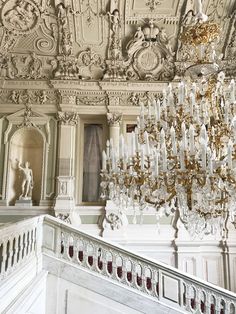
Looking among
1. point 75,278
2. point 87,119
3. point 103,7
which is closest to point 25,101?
point 87,119

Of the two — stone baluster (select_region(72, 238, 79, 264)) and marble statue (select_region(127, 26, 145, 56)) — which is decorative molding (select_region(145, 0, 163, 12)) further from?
stone baluster (select_region(72, 238, 79, 264))

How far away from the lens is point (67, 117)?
7.87 meters

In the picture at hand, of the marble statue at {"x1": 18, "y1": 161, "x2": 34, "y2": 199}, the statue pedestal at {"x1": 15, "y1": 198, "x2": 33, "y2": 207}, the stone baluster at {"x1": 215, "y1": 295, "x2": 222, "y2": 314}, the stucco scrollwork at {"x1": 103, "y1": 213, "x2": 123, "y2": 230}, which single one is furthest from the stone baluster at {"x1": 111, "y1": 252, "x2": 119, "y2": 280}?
the marble statue at {"x1": 18, "y1": 161, "x2": 34, "y2": 199}

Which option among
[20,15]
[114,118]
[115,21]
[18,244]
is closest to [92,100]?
[114,118]

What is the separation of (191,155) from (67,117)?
513cm

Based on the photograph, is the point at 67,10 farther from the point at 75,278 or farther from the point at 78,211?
the point at 75,278

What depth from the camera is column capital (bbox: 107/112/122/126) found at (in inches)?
313

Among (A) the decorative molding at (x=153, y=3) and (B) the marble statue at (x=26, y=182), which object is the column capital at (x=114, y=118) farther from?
(A) the decorative molding at (x=153, y=3)

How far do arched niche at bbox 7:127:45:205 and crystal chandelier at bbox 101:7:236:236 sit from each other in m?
3.76

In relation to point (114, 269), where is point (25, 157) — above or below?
above

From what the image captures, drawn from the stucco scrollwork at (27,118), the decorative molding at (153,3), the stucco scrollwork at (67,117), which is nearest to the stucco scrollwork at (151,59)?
the decorative molding at (153,3)

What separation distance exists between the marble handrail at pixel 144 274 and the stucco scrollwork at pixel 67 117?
3.02m

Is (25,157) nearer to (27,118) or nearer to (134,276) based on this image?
(27,118)

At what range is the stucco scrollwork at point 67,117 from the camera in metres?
7.85
